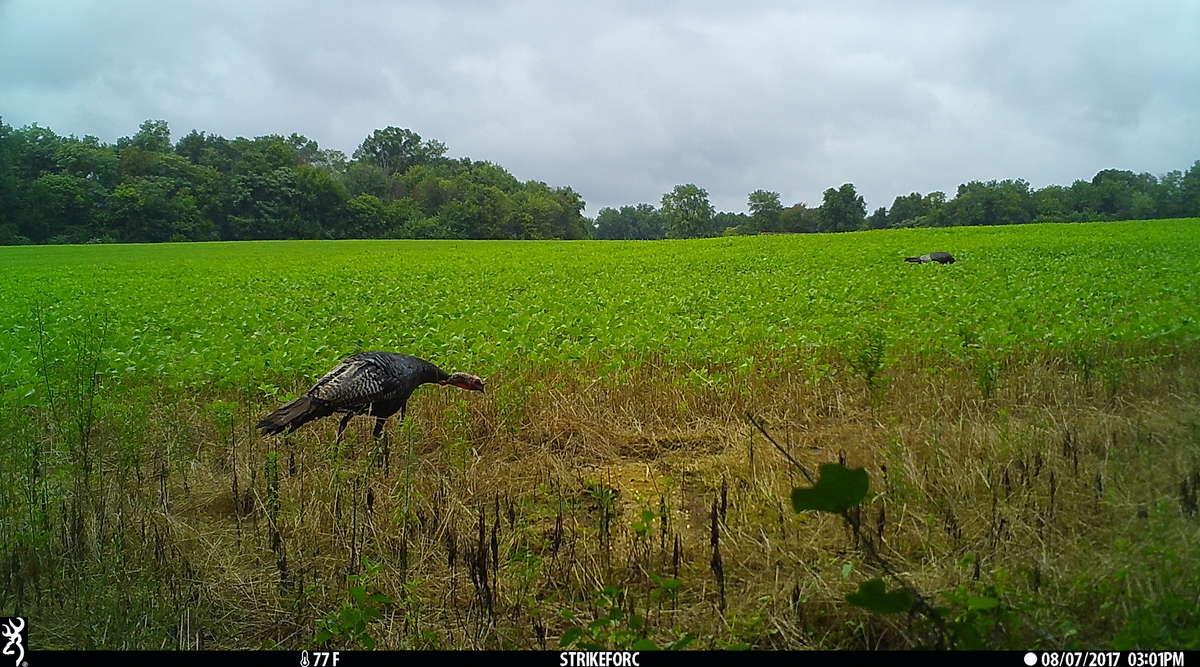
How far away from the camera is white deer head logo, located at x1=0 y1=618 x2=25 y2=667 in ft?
7.06

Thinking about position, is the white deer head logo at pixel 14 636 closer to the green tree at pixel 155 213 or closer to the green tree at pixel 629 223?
the green tree at pixel 155 213

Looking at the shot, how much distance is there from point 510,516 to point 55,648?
170 centimetres

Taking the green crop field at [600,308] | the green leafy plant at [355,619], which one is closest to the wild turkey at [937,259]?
the green crop field at [600,308]

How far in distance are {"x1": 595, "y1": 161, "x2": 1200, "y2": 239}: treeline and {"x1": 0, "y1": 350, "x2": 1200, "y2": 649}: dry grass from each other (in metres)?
1.70

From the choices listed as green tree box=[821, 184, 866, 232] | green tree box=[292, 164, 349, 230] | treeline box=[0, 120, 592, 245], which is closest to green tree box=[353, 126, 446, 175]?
treeline box=[0, 120, 592, 245]

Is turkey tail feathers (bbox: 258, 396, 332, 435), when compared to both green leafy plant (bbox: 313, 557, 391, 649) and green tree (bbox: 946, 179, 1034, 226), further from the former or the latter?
green tree (bbox: 946, 179, 1034, 226)

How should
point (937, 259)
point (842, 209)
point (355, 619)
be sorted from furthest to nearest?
1. point (842, 209)
2. point (937, 259)
3. point (355, 619)

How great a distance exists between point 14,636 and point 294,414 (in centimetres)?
186

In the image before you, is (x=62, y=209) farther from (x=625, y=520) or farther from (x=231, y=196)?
(x=231, y=196)

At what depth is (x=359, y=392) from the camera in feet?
14.2

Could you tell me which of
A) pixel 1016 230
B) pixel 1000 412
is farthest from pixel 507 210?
pixel 1000 412

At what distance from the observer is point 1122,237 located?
10109 mm

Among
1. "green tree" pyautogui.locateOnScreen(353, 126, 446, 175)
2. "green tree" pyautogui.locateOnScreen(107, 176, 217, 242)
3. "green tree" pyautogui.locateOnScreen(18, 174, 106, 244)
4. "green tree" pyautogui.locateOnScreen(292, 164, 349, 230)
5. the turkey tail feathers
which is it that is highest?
"green tree" pyautogui.locateOnScreen(353, 126, 446, 175)

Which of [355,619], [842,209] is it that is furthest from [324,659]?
[842,209]
